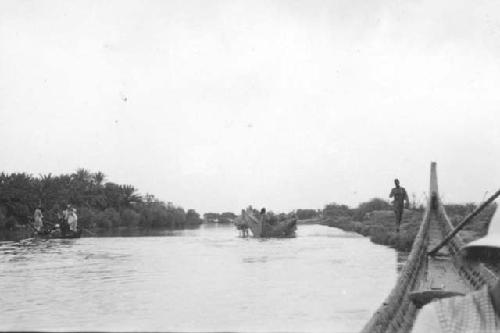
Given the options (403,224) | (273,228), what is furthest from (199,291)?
(273,228)

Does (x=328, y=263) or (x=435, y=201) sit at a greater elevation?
(x=435, y=201)

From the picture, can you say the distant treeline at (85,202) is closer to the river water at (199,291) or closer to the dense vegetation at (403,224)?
the dense vegetation at (403,224)

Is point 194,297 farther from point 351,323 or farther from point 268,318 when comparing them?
point 351,323

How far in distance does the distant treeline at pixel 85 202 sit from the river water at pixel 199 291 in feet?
74.9

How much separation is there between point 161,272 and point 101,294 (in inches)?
114

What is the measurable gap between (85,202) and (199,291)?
42273mm

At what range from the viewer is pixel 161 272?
1106cm

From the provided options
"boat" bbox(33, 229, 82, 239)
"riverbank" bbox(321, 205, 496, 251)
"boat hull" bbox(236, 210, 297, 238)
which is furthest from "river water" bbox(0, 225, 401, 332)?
"boat hull" bbox(236, 210, 297, 238)

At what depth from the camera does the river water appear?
20.7 ft

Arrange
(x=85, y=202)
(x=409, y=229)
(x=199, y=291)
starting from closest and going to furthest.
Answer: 1. (x=199, y=291)
2. (x=409, y=229)
3. (x=85, y=202)

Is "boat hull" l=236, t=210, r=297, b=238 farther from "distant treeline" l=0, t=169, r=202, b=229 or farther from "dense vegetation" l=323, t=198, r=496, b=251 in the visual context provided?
"distant treeline" l=0, t=169, r=202, b=229

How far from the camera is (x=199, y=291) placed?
856 cm

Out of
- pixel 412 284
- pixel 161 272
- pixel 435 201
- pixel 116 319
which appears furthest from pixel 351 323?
pixel 435 201

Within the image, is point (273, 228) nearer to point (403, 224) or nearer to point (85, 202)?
point (403, 224)
